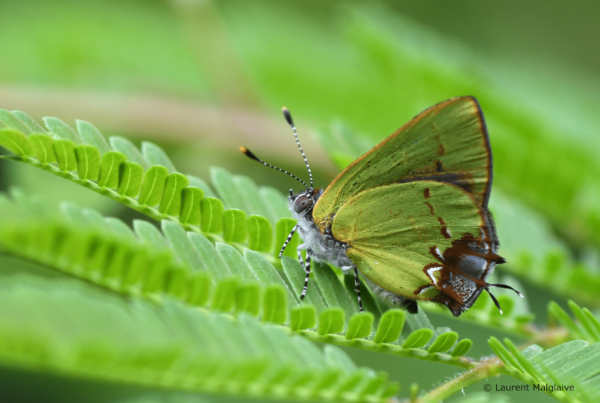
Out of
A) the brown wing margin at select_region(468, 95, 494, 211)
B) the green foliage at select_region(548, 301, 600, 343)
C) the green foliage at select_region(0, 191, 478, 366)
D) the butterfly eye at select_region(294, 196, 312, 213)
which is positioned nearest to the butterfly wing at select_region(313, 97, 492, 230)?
the brown wing margin at select_region(468, 95, 494, 211)

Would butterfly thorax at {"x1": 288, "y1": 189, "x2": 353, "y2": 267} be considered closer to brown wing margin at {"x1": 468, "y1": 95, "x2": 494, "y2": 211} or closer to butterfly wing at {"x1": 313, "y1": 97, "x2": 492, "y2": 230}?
butterfly wing at {"x1": 313, "y1": 97, "x2": 492, "y2": 230}

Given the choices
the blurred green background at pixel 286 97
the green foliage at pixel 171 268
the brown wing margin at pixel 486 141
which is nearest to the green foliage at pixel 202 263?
the green foliage at pixel 171 268

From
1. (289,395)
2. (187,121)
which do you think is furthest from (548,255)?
(187,121)

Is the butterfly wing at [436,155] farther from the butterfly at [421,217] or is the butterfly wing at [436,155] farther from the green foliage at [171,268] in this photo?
the green foliage at [171,268]

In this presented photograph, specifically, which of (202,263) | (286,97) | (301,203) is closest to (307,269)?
(202,263)

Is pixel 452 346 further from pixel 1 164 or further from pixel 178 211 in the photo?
pixel 1 164
